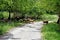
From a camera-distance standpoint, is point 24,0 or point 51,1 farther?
point 24,0

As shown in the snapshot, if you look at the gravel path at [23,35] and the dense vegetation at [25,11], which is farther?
the dense vegetation at [25,11]

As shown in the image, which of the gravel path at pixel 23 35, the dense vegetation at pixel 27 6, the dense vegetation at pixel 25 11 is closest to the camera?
the gravel path at pixel 23 35

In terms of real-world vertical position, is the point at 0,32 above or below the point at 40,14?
above

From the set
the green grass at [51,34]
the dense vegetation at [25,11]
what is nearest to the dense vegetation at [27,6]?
the dense vegetation at [25,11]

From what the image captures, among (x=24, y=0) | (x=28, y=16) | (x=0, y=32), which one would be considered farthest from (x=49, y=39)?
(x=28, y=16)

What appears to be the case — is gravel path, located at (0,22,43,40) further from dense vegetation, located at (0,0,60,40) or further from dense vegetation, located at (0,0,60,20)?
dense vegetation, located at (0,0,60,20)

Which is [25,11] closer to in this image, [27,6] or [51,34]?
[27,6]

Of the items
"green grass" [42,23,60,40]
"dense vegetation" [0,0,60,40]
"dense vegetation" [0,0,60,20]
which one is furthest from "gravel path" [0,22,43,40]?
"dense vegetation" [0,0,60,20]

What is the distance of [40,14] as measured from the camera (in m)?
40.1

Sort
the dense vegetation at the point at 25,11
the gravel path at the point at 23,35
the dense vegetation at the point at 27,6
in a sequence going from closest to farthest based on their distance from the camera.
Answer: the gravel path at the point at 23,35, the dense vegetation at the point at 25,11, the dense vegetation at the point at 27,6

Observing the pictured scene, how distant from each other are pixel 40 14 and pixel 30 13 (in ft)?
7.54

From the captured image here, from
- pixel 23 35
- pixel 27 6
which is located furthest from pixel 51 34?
pixel 27 6

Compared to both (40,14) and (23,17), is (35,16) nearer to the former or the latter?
(40,14)

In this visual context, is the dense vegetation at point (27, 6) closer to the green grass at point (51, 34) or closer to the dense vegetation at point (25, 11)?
the dense vegetation at point (25, 11)
